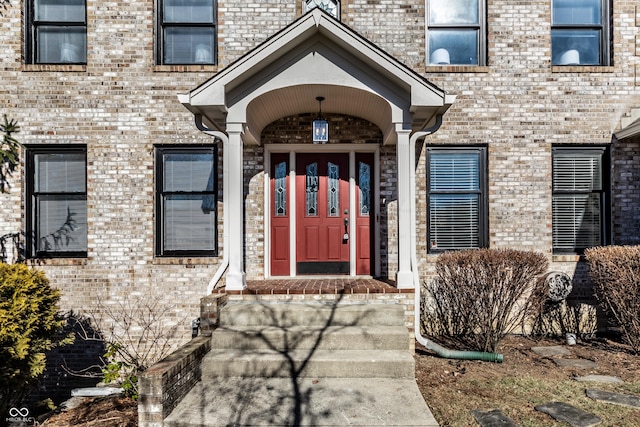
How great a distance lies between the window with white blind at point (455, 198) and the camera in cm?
676

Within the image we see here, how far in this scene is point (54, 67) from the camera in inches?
258

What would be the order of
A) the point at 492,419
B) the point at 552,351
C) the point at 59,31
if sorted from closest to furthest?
1. the point at 492,419
2. the point at 552,351
3. the point at 59,31

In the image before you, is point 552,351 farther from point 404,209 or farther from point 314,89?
point 314,89

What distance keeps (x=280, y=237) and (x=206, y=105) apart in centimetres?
258

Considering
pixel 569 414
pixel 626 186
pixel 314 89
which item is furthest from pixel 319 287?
pixel 626 186

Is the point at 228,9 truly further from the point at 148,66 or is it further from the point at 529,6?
the point at 529,6

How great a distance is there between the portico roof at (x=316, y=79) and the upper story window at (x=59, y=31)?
2.96m

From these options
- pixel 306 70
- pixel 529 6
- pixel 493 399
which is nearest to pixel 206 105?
pixel 306 70

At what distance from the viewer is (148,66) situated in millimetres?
6613

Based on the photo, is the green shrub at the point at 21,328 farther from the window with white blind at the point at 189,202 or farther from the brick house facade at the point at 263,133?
the window with white blind at the point at 189,202

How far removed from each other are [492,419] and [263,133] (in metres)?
5.05

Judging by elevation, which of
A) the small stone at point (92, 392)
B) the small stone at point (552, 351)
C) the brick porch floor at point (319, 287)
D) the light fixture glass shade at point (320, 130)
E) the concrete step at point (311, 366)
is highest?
the light fixture glass shade at point (320, 130)

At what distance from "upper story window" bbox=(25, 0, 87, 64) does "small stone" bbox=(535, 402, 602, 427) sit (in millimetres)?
7912

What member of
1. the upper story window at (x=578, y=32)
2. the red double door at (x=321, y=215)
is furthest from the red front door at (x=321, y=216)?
the upper story window at (x=578, y=32)
